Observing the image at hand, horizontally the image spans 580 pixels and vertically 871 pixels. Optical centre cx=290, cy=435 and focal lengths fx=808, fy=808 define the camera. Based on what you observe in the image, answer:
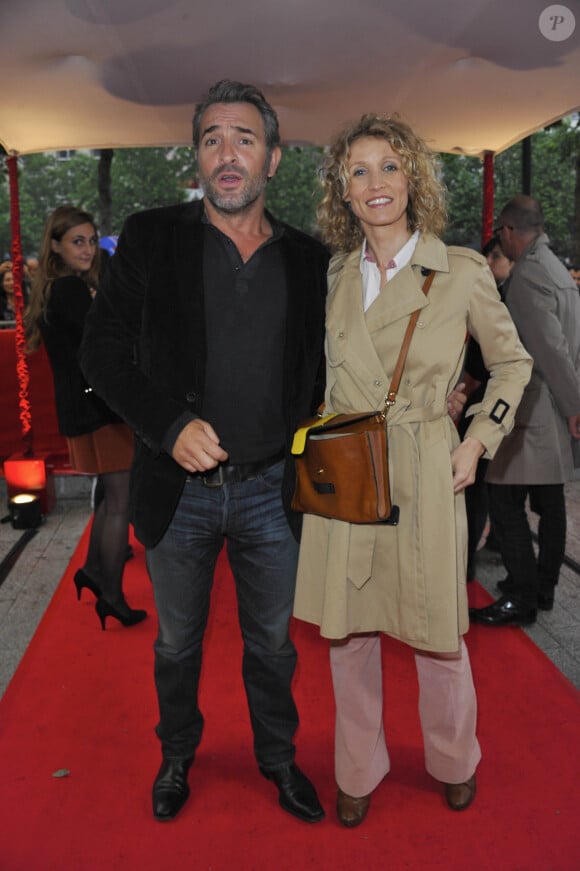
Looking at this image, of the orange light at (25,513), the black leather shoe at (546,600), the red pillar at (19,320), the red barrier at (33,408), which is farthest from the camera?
the red barrier at (33,408)

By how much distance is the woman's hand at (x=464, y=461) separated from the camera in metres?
2.29

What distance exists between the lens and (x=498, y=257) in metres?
4.26

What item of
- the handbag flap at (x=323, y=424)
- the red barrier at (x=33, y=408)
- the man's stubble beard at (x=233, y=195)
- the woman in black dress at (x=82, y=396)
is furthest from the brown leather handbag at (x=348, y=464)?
the red barrier at (x=33, y=408)

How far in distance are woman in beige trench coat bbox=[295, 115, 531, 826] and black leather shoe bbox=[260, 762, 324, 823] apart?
0.57 metres

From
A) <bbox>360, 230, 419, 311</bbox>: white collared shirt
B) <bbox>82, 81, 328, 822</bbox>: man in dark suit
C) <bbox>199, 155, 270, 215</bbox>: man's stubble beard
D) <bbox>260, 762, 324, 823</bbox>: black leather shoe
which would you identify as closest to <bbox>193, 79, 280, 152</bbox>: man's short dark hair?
<bbox>82, 81, 328, 822</bbox>: man in dark suit

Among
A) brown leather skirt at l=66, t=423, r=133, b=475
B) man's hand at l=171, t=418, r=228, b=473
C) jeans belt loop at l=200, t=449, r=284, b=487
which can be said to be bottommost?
brown leather skirt at l=66, t=423, r=133, b=475

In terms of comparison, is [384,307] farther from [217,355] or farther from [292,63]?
[292,63]

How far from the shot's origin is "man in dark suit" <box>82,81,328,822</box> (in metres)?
2.31

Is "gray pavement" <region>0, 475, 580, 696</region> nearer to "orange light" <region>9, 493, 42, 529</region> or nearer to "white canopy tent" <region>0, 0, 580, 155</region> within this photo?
"orange light" <region>9, 493, 42, 529</region>

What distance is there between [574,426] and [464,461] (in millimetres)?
1807

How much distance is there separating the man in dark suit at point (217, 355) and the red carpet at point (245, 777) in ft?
0.55

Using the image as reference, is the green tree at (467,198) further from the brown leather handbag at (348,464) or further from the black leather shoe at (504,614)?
the brown leather handbag at (348,464)

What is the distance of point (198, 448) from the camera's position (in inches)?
82.6

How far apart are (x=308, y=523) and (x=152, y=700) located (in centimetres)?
135
